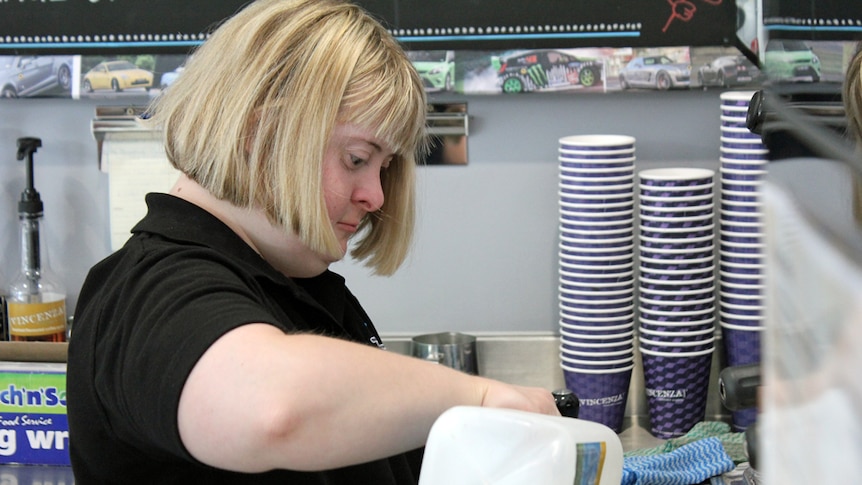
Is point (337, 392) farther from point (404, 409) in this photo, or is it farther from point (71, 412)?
point (71, 412)

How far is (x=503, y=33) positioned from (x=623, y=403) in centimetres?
69

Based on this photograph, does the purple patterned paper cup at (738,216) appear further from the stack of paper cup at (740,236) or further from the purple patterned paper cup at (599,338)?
the purple patterned paper cup at (599,338)

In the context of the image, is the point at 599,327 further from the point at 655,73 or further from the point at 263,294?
the point at 263,294

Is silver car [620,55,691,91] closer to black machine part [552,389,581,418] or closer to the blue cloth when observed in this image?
the blue cloth

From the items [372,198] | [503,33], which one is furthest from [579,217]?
Result: [372,198]

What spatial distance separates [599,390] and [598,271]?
21cm

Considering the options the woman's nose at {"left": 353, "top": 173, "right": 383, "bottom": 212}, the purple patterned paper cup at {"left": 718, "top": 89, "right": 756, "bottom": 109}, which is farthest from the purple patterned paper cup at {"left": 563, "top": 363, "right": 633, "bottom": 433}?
the woman's nose at {"left": 353, "top": 173, "right": 383, "bottom": 212}

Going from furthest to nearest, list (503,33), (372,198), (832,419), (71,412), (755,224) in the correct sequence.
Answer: (503,33) → (755,224) → (372,198) → (71,412) → (832,419)

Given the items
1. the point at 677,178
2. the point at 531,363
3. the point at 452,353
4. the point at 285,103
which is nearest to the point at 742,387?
the point at 285,103

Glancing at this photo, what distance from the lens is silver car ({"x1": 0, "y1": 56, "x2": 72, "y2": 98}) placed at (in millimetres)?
1925

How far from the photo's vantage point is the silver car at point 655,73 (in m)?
1.83

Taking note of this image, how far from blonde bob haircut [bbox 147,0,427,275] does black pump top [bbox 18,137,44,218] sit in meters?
0.92

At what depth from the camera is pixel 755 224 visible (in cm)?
163

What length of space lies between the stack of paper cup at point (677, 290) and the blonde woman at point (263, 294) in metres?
0.57
